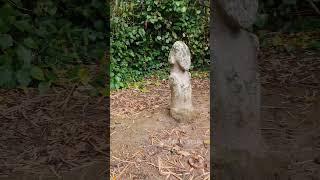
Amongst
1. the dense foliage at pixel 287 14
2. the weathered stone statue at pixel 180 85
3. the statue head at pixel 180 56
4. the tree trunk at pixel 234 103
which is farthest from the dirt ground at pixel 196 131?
the dense foliage at pixel 287 14

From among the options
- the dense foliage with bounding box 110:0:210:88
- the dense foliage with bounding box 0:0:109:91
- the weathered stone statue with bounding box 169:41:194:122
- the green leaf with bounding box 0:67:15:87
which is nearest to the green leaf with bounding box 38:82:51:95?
the dense foliage with bounding box 0:0:109:91

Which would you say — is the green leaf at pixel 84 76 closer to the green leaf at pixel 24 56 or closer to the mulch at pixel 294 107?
the green leaf at pixel 24 56

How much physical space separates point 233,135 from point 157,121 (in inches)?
50.4

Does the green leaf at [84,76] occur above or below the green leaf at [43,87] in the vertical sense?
above

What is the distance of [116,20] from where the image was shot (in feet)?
24.1

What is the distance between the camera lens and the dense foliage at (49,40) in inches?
228

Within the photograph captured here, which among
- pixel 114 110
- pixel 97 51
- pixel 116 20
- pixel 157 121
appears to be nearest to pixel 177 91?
pixel 157 121

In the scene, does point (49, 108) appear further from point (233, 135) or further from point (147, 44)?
point (147, 44)

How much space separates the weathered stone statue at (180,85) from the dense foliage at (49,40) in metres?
1.49

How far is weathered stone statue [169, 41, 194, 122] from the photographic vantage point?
4.48 metres

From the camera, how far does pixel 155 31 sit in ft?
24.8

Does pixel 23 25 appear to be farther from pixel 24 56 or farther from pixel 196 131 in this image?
pixel 196 131

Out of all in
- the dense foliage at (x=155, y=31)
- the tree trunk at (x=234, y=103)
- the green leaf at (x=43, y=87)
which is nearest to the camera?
the tree trunk at (x=234, y=103)

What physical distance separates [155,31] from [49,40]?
1.76 meters
